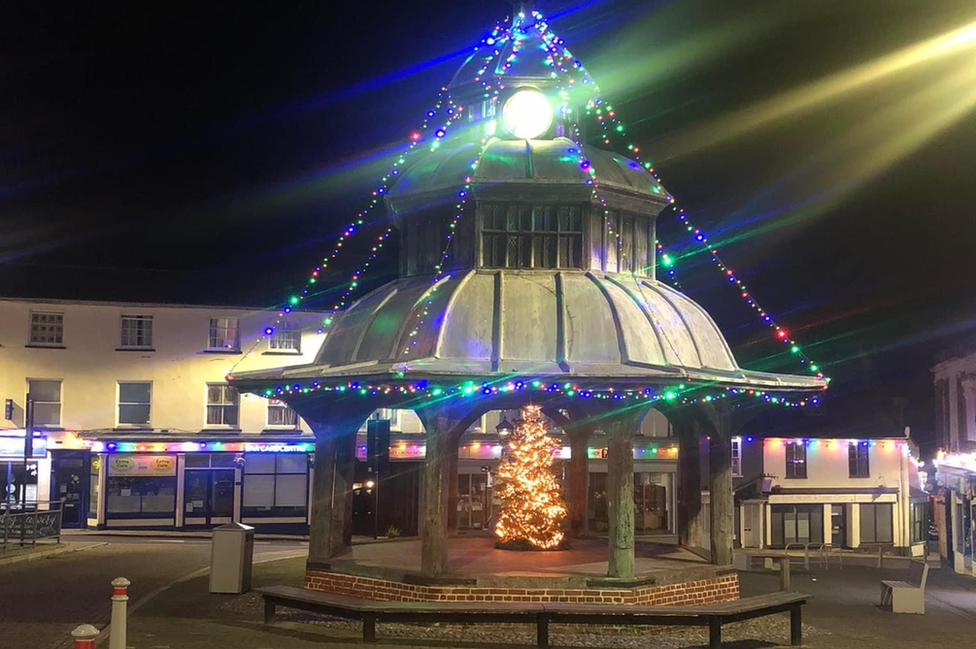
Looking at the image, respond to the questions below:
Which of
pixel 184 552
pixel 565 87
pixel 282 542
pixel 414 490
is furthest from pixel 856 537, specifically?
pixel 565 87

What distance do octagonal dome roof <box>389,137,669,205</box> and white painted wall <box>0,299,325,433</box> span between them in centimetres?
2284

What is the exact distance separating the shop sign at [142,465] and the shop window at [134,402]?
133cm

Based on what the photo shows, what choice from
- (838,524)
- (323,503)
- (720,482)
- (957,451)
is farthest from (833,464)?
(323,503)

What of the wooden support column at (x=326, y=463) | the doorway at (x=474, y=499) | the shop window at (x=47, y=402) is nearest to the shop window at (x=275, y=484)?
the doorway at (x=474, y=499)

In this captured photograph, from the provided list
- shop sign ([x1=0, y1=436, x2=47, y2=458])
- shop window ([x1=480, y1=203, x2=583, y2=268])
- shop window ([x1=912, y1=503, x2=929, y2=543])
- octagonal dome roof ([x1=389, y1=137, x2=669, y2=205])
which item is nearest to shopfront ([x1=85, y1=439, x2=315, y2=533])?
shop sign ([x1=0, y1=436, x2=47, y2=458])

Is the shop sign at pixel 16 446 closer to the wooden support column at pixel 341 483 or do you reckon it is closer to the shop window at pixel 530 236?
the wooden support column at pixel 341 483

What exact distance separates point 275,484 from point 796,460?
21.8 m

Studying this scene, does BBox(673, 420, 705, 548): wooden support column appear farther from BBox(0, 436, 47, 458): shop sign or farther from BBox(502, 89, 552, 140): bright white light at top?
BBox(0, 436, 47, 458): shop sign

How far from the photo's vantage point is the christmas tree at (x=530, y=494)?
20.8 m

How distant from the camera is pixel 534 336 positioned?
16859 millimetres

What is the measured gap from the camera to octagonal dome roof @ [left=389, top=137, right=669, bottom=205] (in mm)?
18484

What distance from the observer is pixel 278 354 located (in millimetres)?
42500

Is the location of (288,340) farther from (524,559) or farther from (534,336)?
(534,336)

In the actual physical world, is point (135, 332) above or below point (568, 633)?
above
